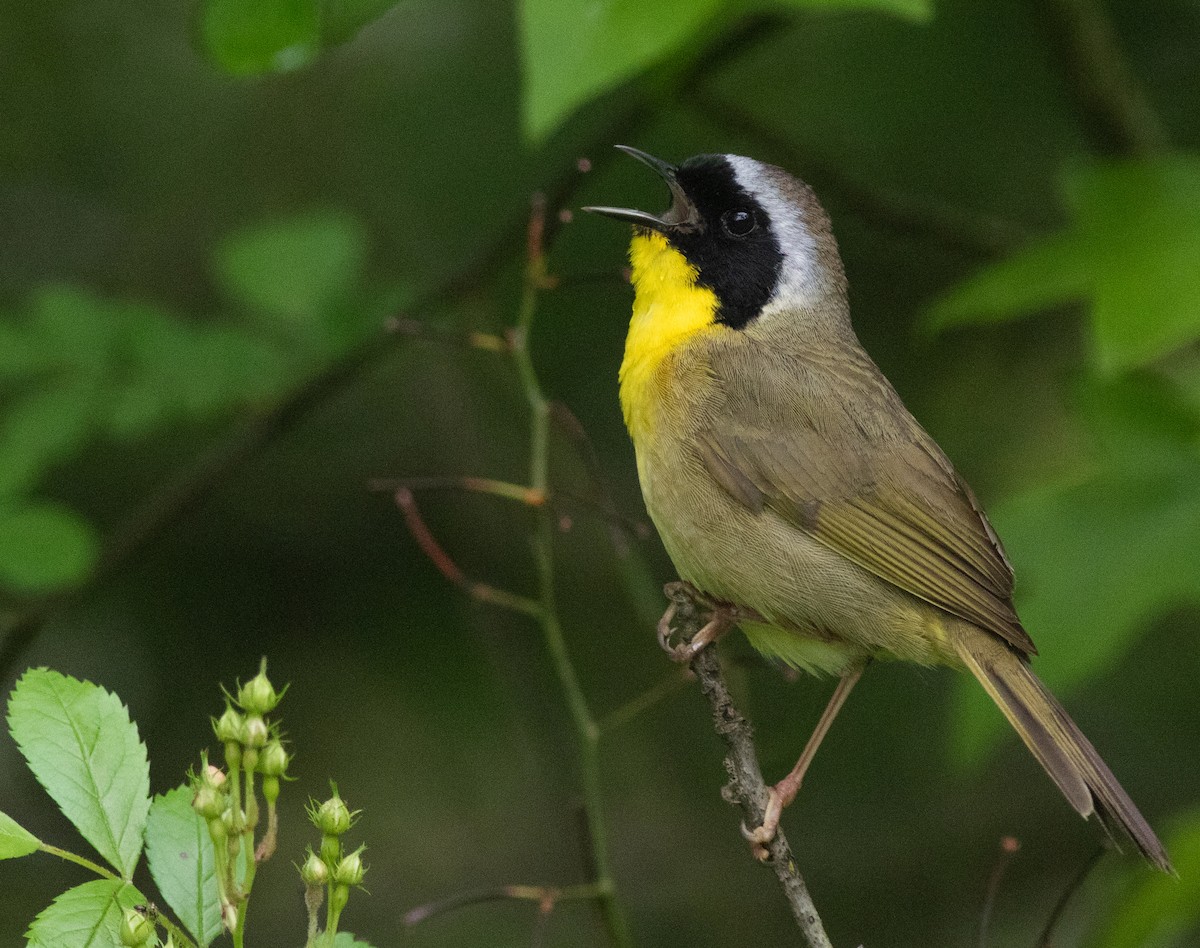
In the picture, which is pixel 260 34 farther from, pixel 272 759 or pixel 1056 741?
pixel 1056 741

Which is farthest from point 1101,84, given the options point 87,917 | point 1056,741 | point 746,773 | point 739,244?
point 87,917

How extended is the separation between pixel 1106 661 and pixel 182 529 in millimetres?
3880

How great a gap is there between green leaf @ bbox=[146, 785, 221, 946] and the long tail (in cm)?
180

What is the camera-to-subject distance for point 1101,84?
546 cm

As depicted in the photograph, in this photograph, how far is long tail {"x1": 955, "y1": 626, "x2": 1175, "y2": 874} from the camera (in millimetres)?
3217

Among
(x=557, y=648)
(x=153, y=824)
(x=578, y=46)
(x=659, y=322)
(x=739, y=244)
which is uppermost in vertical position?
(x=578, y=46)

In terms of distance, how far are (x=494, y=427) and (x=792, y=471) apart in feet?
9.72

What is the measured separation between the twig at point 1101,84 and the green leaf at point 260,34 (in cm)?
300

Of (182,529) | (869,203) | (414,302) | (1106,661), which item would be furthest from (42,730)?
(182,529)

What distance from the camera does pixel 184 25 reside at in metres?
6.77

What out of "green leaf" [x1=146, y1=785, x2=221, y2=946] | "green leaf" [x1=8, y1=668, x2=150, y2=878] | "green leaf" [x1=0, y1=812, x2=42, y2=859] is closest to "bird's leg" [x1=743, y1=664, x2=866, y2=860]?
"green leaf" [x1=146, y1=785, x2=221, y2=946]

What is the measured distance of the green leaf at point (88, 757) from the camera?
2160 millimetres

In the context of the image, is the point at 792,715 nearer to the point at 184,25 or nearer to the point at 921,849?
the point at 921,849

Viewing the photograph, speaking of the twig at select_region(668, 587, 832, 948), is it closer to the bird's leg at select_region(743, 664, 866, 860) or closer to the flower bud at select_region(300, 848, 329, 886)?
the bird's leg at select_region(743, 664, 866, 860)
